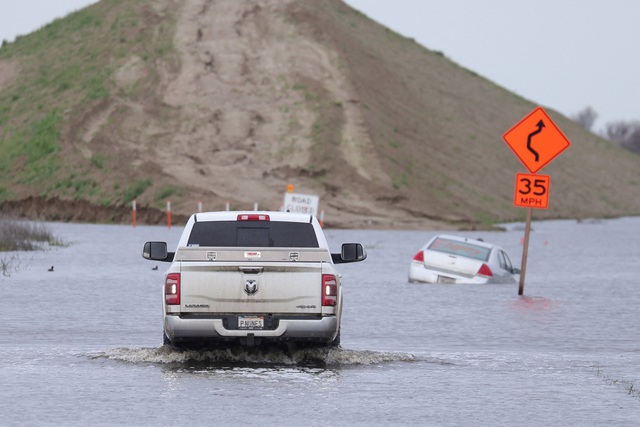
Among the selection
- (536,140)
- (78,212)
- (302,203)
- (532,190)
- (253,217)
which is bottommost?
(78,212)

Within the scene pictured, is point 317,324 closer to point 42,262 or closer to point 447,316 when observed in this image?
point 447,316

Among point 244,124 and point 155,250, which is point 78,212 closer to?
point 244,124

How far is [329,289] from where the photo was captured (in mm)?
14250

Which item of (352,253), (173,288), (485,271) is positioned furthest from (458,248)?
(173,288)

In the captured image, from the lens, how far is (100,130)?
88500 millimetres

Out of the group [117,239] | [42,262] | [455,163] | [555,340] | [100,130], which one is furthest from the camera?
[455,163]

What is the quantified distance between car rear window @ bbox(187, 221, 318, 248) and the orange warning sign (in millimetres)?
11630

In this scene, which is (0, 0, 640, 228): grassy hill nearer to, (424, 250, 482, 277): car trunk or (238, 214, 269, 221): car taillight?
(424, 250, 482, 277): car trunk

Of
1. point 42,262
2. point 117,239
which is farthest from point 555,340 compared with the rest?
point 117,239

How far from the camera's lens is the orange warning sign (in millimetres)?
26422

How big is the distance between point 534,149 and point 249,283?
13452mm

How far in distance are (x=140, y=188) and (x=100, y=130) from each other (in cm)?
1048

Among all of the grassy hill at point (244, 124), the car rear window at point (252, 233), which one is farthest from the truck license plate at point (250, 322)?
the grassy hill at point (244, 124)

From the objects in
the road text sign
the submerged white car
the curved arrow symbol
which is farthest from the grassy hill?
the curved arrow symbol
